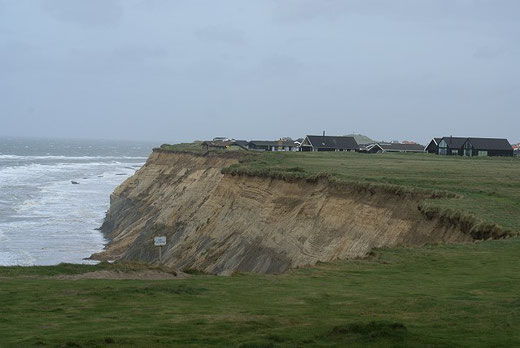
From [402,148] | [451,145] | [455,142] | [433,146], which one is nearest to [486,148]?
[455,142]

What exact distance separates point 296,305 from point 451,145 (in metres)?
92.3

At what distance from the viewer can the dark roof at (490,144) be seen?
3959 inches

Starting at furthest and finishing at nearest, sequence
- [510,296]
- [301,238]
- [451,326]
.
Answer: [301,238], [510,296], [451,326]

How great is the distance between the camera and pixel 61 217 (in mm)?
70125

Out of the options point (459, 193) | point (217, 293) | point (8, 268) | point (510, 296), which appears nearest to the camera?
point (510, 296)

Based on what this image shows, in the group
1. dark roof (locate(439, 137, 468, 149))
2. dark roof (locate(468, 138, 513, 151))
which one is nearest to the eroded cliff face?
dark roof (locate(439, 137, 468, 149))

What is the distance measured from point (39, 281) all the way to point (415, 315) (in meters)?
9.90

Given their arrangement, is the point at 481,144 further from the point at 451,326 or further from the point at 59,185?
the point at 451,326

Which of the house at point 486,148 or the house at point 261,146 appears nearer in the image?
the house at point 486,148

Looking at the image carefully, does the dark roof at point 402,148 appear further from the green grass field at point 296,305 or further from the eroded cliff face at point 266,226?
the green grass field at point 296,305

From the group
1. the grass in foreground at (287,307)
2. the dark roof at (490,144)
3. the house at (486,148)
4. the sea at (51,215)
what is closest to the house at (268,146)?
A: the sea at (51,215)

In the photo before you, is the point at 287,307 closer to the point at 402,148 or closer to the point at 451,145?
the point at 451,145

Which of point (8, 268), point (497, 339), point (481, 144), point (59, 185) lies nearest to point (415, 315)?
point (497, 339)

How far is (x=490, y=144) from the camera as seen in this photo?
101438 mm
